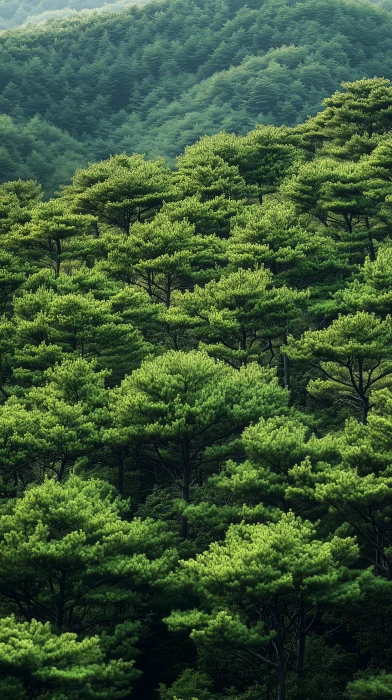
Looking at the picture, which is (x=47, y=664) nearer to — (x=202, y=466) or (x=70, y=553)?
(x=70, y=553)

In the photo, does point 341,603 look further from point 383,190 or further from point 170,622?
point 383,190

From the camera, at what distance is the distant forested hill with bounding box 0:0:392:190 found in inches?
4429

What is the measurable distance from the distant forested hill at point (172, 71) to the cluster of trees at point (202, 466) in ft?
188

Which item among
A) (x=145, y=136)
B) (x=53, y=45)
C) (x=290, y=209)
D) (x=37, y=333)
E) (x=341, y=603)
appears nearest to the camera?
(x=341, y=603)

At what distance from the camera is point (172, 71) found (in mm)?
131625

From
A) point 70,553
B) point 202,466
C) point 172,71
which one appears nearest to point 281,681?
point 70,553

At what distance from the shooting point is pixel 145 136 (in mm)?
115438

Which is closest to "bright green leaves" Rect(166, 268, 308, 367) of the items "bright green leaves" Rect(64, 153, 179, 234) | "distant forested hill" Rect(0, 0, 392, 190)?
"bright green leaves" Rect(64, 153, 179, 234)

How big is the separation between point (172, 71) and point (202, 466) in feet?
355

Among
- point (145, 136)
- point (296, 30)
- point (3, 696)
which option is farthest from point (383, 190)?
point (296, 30)

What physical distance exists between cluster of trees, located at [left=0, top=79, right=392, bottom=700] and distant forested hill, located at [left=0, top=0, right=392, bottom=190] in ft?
188

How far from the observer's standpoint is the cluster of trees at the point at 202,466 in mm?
26203

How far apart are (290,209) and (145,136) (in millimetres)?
72290

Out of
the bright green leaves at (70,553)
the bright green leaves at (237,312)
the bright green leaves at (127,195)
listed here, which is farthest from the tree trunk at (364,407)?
the bright green leaves at (127,195)
